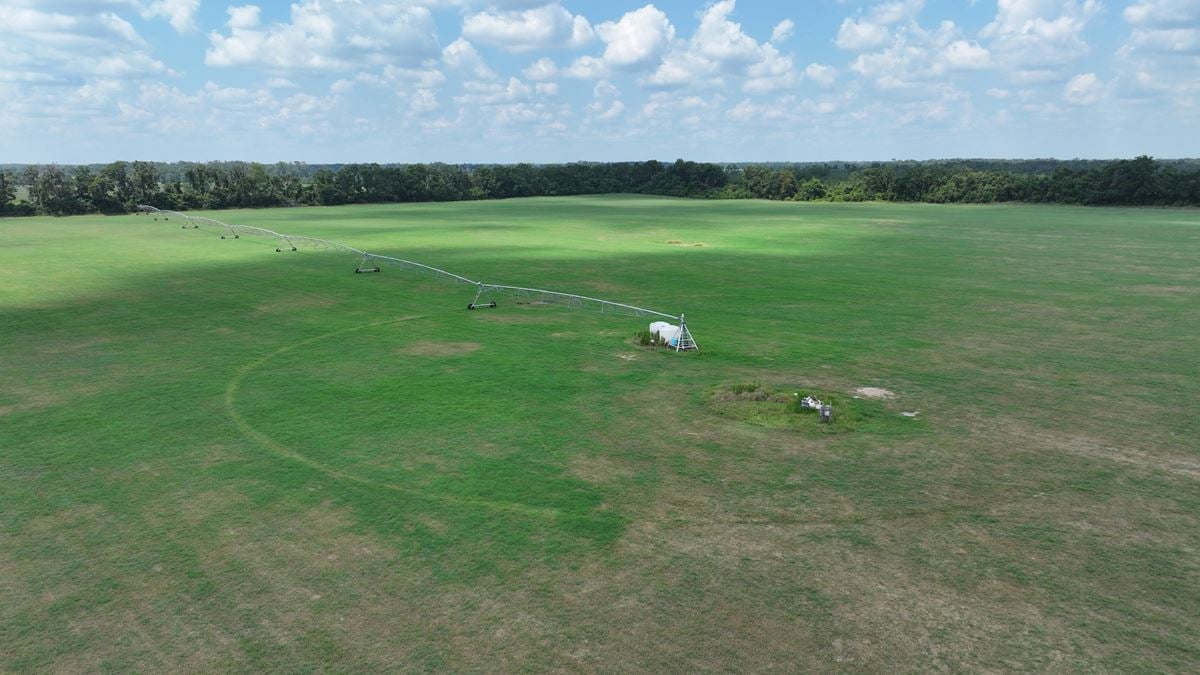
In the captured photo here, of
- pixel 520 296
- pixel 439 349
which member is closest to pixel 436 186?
pixel 520 296

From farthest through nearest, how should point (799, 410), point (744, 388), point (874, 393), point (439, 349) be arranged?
point (439, 349) → point (874, 393) → point (744, 388) → point (799, 410)

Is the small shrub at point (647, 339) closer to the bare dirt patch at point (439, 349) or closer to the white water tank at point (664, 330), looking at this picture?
the white water tank at point (664, 330)

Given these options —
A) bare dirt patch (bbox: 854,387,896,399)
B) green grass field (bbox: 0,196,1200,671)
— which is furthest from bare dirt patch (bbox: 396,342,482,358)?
bare dirt patch (bbox: 854,387,896,399)

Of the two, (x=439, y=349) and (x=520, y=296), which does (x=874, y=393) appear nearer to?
(x=439, y=349)

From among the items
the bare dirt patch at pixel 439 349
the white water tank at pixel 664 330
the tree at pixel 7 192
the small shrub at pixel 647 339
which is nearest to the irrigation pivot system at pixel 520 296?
the white water tank at pixel 664 330

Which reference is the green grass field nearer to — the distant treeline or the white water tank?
the white water tank

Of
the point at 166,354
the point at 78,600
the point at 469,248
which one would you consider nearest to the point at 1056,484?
the point at 78,600
